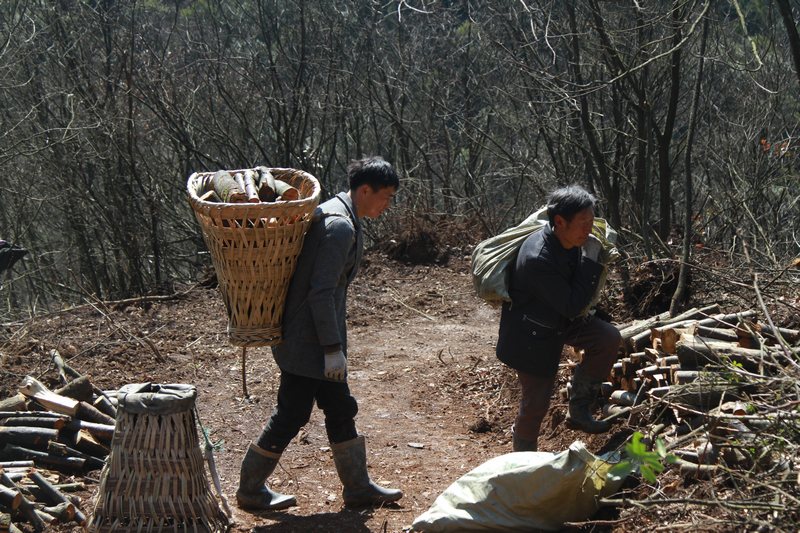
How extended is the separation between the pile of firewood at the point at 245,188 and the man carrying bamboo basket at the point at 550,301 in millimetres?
1190

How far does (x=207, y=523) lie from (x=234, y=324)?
92 cm

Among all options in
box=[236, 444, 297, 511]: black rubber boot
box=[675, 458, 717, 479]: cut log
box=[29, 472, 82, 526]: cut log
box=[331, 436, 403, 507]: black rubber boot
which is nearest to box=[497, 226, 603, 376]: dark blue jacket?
box=[675, 458, 717, 479]: cut log

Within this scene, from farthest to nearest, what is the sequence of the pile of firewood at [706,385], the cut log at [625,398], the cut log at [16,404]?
the cut log at [16,404], the cut log at [625,398], the pile of firewood at [706,385]

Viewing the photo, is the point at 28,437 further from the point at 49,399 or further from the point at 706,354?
the point at 706,354

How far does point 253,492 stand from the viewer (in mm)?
4715

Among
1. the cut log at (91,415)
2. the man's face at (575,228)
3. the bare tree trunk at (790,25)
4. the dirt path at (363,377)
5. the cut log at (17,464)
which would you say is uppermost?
the bare tree trunk at (790,25)

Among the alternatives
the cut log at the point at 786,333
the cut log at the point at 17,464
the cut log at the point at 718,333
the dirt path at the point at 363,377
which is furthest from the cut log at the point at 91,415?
the cut log at the point at 786,333

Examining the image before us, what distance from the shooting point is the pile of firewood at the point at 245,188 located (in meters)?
4.30

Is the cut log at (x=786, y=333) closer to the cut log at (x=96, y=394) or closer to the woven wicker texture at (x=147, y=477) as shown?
the woven wicker texture at (x=147, y=477)

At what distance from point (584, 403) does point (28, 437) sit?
3.08 metres

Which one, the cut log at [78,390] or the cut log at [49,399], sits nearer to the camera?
the cut log at [49,399]

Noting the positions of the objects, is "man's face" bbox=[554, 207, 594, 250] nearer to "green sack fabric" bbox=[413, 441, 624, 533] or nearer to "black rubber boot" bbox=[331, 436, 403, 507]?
"green sack fabric" bbox=[413, 441, 624, 533]

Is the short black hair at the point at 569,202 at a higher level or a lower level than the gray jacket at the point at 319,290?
higher

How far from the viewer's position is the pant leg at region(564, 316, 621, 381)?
4.71 m
